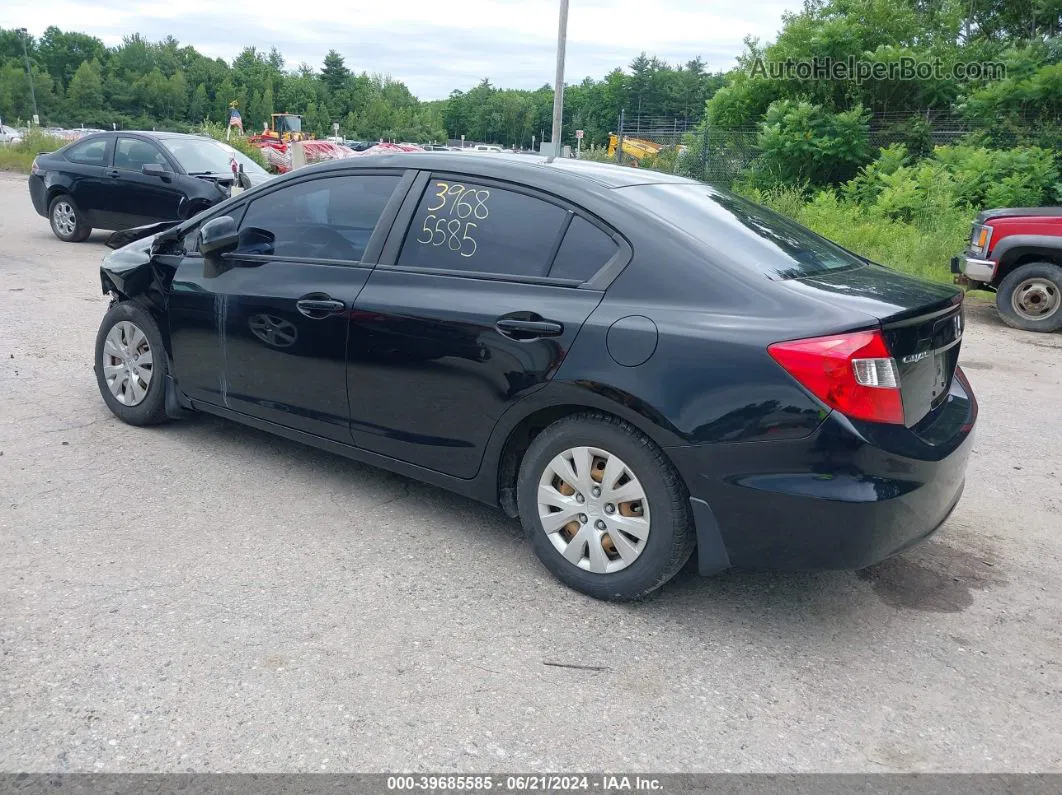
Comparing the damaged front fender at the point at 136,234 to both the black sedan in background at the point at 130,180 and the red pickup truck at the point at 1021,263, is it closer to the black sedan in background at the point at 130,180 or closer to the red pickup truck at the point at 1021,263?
the black sedan in background at the point at 130,180

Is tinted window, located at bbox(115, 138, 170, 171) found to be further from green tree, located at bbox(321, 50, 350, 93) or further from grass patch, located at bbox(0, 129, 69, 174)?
green tree, located at bbox(321, 50, 350, 93)

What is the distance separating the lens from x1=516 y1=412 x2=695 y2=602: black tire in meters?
3.27

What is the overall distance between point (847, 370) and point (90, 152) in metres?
13.0

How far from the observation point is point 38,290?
9.71 meters

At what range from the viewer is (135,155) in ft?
41.5

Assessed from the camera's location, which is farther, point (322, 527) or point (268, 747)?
point (322, 527)

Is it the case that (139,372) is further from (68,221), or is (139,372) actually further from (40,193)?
(40,193)

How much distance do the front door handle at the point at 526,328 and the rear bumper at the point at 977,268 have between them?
770cm

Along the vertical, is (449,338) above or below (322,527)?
above

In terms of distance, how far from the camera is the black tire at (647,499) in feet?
10.7

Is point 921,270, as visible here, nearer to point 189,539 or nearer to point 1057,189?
point 1057,189

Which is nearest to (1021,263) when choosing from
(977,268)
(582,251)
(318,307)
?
(977,268)

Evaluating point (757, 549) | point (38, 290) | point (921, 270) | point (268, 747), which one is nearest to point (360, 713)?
point (268, 747)

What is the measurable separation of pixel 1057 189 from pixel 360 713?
54.8 feet
